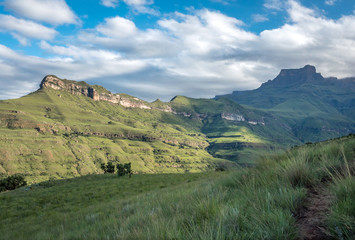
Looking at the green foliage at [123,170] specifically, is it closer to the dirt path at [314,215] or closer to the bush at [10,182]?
the bush at [10,182]

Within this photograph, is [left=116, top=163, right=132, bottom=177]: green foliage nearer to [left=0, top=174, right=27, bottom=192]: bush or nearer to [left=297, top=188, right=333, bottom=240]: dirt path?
[left=0, top=174, right=27, bottom=192]: bush

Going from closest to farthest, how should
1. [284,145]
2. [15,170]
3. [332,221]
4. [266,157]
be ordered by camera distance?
[332,221], [266,157], [284,145], [15,170]

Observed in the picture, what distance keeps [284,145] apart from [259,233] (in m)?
7.09

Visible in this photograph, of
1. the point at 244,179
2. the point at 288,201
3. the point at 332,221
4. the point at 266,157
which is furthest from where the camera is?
the point at 266,157

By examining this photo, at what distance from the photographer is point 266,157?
744cm

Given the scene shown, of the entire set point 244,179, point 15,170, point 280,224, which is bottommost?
point 15,170

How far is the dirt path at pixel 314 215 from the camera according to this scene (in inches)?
106

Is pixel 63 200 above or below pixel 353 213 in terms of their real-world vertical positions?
below

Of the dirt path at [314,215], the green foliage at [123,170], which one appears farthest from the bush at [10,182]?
the dirt path at [314,215]

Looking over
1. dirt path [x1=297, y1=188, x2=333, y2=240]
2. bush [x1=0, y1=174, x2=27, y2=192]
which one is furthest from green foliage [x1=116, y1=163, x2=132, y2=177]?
dirt path [x1=297, y1=188, x2=333, y2=240]

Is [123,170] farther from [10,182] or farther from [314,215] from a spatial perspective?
[314,215]

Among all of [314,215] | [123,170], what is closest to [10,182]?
[123,170]

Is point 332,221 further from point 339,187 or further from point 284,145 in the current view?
point 284,145

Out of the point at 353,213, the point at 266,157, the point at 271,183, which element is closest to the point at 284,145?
the point at 266,157
